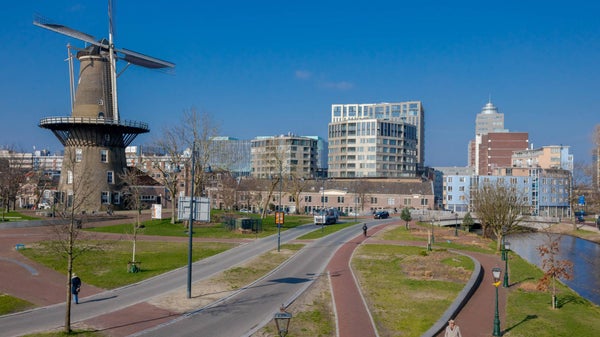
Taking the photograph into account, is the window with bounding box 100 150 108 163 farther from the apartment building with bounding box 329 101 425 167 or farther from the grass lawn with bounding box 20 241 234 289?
the apartment building with bounding box 329 101 425 167

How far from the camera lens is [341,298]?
25250 millimetres

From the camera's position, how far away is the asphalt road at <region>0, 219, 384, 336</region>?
2006cm

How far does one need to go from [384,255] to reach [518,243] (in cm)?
3524

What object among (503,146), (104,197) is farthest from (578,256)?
(503,146)

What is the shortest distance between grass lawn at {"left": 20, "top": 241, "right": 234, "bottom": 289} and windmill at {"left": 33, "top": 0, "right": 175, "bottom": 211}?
27.5 m

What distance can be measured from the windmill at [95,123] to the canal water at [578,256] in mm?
52551

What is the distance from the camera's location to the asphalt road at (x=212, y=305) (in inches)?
790

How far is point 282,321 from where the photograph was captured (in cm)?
1591

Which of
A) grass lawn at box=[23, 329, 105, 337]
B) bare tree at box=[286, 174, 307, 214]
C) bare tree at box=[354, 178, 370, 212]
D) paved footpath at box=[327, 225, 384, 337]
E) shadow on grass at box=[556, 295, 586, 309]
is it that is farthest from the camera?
bare tree at box=[354, 178, 370, 212]

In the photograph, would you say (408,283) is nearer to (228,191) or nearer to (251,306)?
(251,306)

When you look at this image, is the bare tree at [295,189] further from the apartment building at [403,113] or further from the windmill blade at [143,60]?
the apartment building at [403,113]

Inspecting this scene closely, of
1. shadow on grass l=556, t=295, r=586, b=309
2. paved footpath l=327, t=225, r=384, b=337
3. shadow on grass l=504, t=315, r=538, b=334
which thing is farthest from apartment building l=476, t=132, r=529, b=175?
shadow on grass l=504, t=315, r=538, b=334

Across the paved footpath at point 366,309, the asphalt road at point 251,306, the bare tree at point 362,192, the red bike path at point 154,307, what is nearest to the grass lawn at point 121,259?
the red bike path at point 154,307

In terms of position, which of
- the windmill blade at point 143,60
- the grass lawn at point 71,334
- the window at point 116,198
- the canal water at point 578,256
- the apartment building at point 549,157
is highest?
the windmill blade at point 143,60
